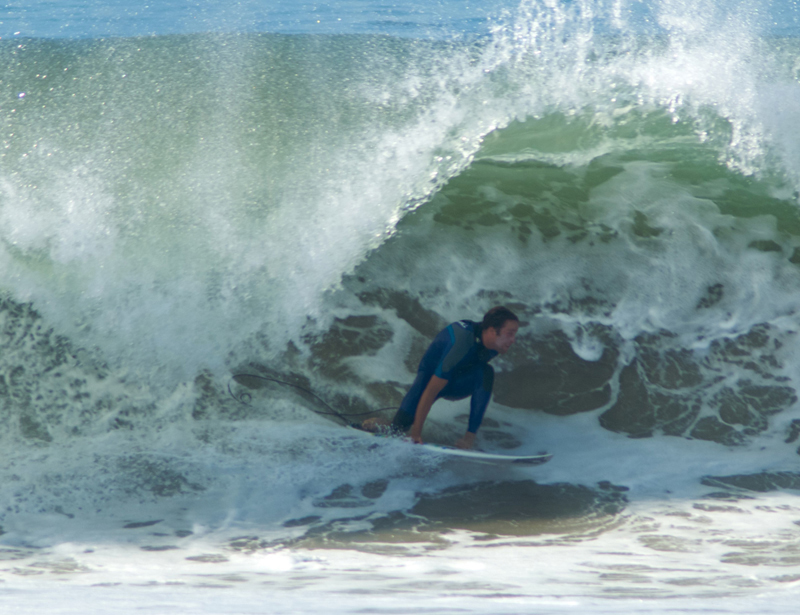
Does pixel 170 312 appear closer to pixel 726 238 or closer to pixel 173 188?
pixel 173 188

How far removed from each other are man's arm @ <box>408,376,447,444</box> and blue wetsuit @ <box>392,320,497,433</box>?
3cm

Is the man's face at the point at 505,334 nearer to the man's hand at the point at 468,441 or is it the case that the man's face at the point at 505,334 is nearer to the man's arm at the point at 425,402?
the man's arm at the point at 425,402

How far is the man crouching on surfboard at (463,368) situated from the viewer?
382 centimetres

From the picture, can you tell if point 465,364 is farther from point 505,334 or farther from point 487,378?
point 505,334

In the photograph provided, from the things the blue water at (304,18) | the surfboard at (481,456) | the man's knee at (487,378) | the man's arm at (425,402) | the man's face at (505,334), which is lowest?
the surfboard at (481,456)

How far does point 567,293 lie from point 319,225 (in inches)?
71.6

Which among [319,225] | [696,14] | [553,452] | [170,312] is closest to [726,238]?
[696,14]

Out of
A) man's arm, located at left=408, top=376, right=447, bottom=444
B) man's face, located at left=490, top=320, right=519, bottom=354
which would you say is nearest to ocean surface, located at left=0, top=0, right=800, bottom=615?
man's arm, located at left=408, top=376, right=447, bottom=444

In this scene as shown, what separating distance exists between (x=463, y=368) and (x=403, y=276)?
1.32m

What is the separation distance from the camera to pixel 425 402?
12.7ft

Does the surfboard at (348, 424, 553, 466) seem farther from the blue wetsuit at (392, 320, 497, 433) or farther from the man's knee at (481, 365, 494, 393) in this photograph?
the man's knee at (481, 365, 494, 393)

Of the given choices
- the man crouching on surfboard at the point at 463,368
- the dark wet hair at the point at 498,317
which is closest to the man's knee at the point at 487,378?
the man crouching on surfboard at the point at 463,368

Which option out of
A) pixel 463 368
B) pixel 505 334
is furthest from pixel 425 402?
pixel 505 334

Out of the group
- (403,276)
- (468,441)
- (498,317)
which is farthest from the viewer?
(403,276)
